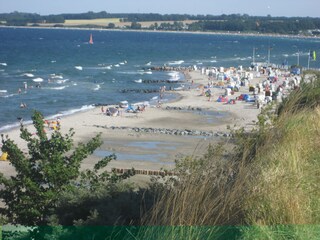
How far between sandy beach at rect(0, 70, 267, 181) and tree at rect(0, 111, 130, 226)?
794cm

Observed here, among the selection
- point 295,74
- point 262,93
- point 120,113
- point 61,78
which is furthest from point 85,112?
point 295,74

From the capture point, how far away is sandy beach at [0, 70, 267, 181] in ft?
69.1

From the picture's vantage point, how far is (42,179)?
8.59m

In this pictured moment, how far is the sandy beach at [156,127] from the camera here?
2105 centimetres

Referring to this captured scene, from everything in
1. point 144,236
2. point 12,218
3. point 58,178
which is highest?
point 144,236

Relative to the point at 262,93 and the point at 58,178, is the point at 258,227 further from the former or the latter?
the point at 262,93

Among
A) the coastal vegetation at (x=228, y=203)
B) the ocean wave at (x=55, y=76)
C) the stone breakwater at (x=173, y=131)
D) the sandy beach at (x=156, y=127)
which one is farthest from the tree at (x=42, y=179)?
the ocean wave at (x=55, y=76)

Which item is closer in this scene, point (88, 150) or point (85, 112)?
point (88, 150)

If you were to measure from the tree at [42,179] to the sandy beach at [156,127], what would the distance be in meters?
7.94

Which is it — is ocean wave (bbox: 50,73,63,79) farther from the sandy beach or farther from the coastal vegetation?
the coastal vegetation

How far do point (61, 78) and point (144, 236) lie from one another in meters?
51.1

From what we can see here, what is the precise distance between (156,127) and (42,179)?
2037cm

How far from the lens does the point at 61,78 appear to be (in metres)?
53.8

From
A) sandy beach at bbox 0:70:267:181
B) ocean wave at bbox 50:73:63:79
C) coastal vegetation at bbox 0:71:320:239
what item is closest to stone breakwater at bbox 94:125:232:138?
sandy beach at bbox 0:70:267:181
